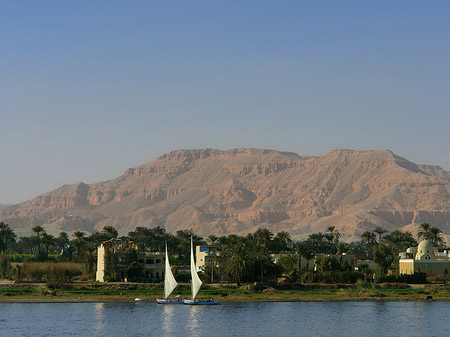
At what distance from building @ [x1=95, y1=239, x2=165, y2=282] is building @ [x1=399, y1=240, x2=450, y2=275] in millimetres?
43755

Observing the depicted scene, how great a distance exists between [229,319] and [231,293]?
26091 millimetres

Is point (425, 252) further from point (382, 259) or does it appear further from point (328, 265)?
point (328, 265)

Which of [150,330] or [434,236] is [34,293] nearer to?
[150,330]

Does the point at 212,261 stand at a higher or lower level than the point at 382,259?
lower

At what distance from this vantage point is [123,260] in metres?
Answer: 129

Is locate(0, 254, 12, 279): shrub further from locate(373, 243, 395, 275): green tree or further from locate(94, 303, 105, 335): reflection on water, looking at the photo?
locate(373, 243, 395, 275): green tree

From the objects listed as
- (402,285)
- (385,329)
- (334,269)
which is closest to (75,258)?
(334,269)

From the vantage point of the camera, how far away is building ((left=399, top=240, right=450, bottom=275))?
140375 millimetres

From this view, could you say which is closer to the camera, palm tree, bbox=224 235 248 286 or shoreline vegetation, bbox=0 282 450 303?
shoreline vegetation, bbox=0 282 450 303


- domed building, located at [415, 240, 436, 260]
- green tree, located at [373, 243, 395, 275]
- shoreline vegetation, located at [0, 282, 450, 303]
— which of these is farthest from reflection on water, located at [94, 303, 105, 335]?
domed building, located at [415, 240, 436, 260]

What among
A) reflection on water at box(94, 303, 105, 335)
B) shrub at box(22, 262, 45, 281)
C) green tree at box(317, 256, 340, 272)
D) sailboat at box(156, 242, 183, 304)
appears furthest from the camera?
shrub at box(22, 262, 45, 281)

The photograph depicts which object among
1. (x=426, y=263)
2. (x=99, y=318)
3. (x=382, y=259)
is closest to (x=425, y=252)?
(x=426, y=263)

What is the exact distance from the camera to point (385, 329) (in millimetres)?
83625

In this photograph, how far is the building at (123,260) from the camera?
12562cm
